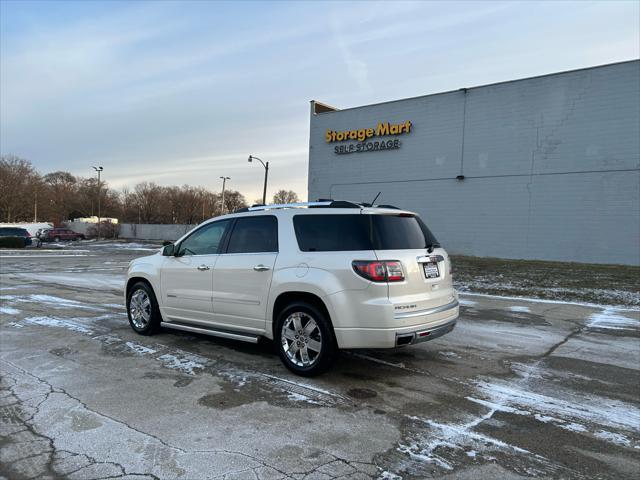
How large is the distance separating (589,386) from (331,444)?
3.09 m

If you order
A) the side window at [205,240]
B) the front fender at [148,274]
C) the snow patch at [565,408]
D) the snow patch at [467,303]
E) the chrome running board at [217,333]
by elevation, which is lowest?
the snow patch at [565,408]

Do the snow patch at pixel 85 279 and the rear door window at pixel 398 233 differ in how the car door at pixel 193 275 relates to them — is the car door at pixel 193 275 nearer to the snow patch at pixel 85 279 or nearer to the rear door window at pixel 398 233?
the rear door window at pixel 398 233

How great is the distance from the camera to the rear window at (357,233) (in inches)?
183

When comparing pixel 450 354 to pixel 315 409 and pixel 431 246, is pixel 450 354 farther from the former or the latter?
pixel 315 409

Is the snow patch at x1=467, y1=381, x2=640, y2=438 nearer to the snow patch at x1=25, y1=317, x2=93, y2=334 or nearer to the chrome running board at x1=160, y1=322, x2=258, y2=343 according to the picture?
the chrome running board at x1=160, y1=322, x2=258, y2=343

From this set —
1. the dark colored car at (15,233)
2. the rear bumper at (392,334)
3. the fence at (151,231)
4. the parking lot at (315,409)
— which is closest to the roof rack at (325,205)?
the rear bumper at (392,334)

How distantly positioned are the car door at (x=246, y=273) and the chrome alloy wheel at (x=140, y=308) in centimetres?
159

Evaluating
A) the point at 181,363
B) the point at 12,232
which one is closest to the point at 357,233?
the point at 181,363

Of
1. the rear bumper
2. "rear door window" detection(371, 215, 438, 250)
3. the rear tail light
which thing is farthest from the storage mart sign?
the rear tail light

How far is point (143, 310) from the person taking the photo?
22.2 ft

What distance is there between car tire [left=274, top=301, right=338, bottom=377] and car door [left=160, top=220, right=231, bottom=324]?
4.14 ft

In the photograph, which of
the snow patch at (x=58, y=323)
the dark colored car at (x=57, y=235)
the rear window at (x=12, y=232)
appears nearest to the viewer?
the snow patch at (x=58, y=323)

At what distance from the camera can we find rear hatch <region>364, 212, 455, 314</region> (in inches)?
178

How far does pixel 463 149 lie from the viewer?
24.2 metres
